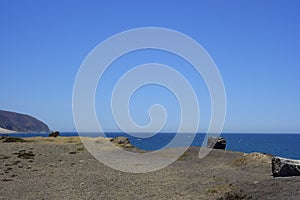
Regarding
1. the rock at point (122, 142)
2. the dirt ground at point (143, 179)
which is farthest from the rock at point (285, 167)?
the rock at point (122, 142)

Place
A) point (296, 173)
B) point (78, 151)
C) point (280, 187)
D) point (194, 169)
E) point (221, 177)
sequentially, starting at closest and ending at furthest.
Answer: point (280, 187), point (296, 173), point (221, 177), point (194, 169), point (78, 151)

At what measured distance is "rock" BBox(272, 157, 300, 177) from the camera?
1889 centimetres

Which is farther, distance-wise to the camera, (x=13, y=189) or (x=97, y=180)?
(x=97, y=180)

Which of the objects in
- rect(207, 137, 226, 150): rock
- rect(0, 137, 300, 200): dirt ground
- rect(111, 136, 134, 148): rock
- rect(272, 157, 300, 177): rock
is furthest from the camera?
rect(111, 136, 134, 148): rock

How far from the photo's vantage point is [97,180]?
871 inches

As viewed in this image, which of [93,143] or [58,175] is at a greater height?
[93,143]

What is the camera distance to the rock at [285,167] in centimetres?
1889

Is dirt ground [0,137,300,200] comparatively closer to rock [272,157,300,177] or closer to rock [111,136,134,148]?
rock [272,157,300,177]

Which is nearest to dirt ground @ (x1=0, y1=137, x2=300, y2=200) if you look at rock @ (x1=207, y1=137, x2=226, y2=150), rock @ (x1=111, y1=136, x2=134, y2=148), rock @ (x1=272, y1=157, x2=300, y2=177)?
rock @ (x1=272, y1=157, x2=300, y2=177)

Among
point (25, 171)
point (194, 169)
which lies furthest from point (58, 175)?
point (194, 169)

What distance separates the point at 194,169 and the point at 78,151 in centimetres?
1519

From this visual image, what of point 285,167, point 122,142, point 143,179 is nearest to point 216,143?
point 122,142

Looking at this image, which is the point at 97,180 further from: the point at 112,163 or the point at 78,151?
the point at 78,151

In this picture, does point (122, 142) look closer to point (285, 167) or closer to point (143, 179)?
point (143, 179)
